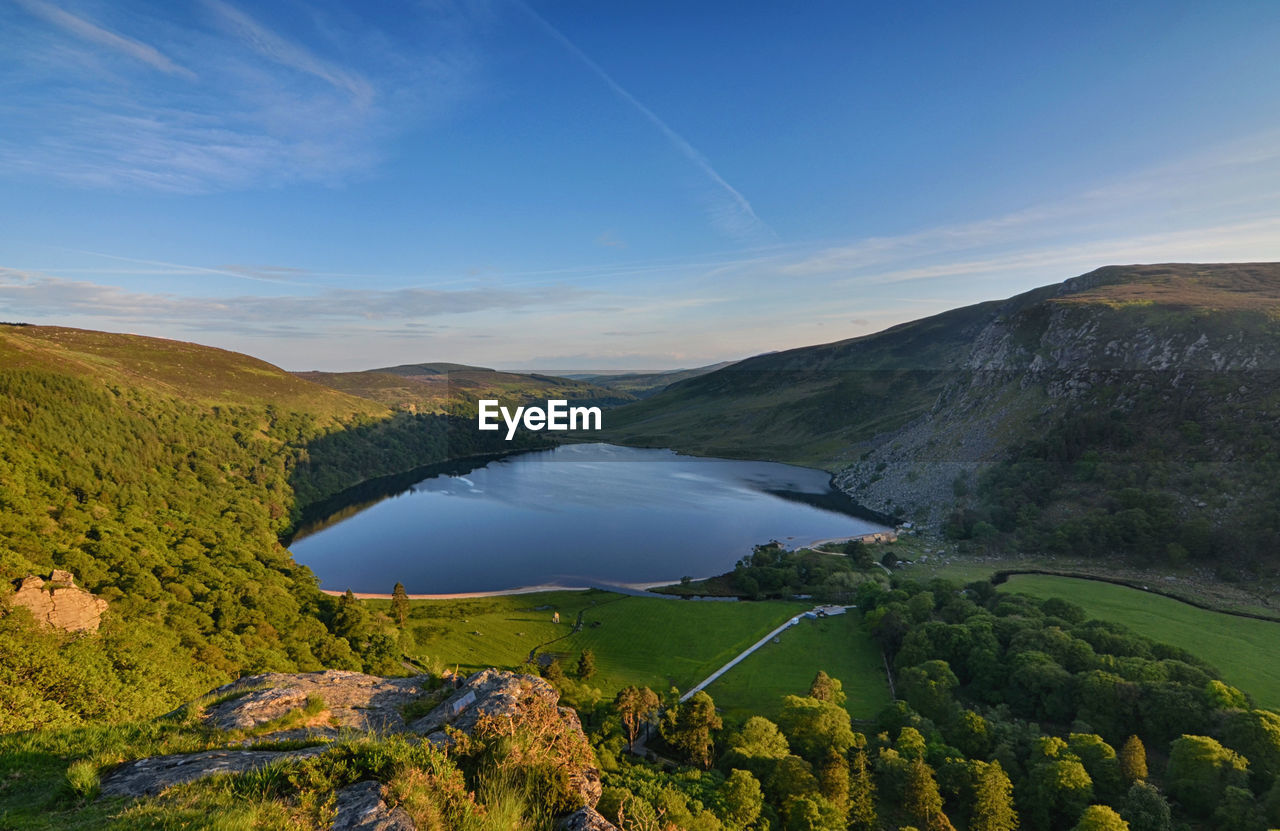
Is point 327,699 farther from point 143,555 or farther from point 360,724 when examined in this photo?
point 143,555

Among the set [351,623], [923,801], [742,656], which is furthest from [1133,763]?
[351,623]

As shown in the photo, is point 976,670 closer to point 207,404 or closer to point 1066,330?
point 1066,330

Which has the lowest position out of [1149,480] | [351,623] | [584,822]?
[351,623]

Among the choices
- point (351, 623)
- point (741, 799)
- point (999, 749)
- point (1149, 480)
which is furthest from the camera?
point (1149, 480)

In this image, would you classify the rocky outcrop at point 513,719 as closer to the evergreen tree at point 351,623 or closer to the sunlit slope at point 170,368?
the evergreen tree at point 351,623

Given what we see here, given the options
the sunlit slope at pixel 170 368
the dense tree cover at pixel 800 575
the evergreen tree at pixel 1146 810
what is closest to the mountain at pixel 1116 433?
the dense tree cover at pixel 800 575

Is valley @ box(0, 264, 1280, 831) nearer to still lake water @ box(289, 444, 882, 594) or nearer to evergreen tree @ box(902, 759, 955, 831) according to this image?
evergreen tree @ box(902, 759, 955, 831)

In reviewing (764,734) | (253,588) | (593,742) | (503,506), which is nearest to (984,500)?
(764,734)
